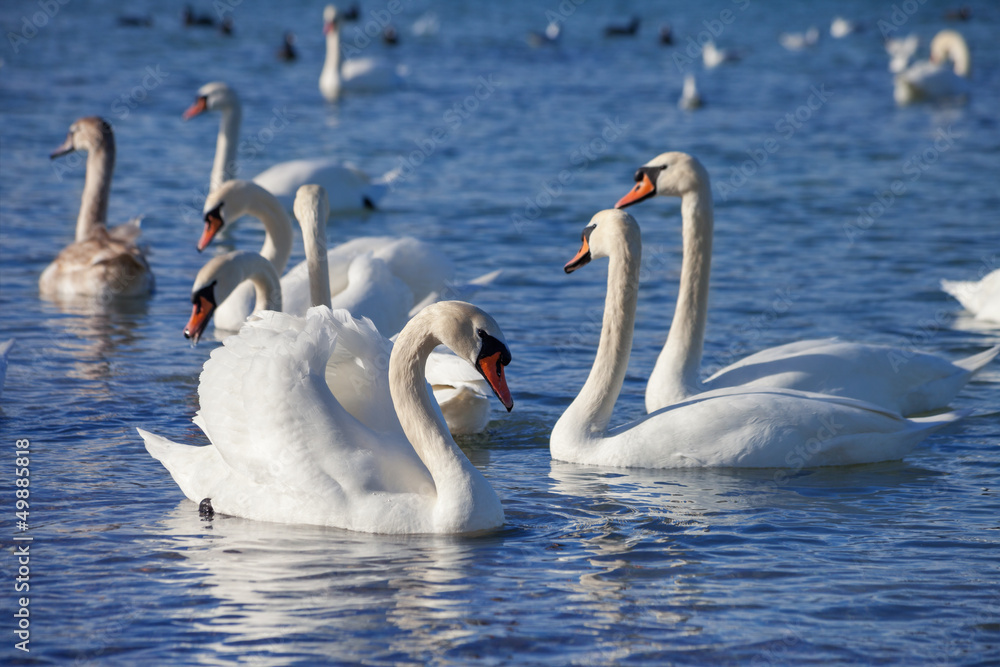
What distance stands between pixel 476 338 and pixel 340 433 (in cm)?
68

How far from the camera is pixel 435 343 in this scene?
5.52 meters

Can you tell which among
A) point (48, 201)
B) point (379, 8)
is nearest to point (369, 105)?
point (48, 201)

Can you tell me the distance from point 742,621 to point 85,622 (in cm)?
227

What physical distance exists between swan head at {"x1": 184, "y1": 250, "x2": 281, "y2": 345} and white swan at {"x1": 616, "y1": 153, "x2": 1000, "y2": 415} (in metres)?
2.13

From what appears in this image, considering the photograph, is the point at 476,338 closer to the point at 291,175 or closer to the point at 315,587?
the point at 315,587

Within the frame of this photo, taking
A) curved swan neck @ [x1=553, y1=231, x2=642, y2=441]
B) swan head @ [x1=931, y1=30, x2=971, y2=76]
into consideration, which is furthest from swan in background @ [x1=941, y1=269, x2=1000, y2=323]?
swan head @ [x1=931, y1=30, x2=971, y2=76]

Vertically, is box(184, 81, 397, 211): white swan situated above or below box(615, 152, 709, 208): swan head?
above

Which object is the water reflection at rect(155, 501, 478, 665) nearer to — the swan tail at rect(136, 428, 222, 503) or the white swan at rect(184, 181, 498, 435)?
the swan tail at rect(136, 428, 222, 503)

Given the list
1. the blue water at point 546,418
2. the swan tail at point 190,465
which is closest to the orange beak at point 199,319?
the blue water at point 546,418

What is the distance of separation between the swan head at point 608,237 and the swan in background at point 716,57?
84.4 ft

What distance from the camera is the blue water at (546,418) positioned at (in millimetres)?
4695

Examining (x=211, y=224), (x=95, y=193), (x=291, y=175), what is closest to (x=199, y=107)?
(x=291, y=175)

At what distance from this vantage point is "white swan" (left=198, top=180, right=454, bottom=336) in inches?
348

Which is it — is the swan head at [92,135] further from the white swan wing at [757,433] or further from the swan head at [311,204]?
the white swan wing at [757,433]
